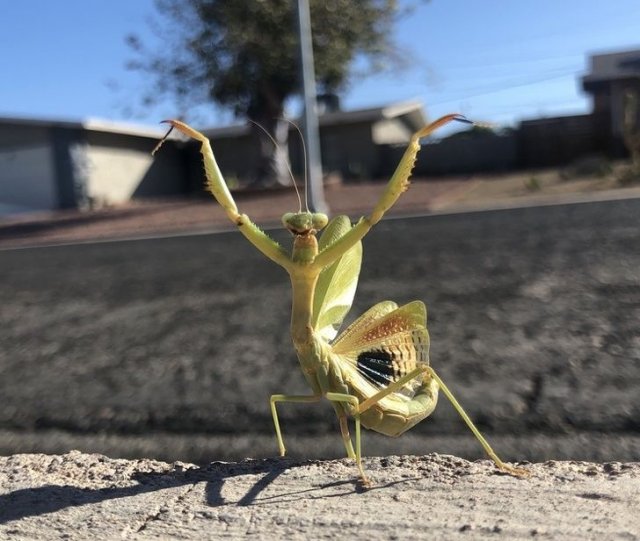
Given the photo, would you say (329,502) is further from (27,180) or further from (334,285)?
(27,180)

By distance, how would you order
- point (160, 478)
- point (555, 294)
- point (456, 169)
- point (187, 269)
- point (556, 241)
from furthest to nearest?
point (456, 169) < point (187, 269) < point (556, 241) < point (555, 294) < point (160, 478)

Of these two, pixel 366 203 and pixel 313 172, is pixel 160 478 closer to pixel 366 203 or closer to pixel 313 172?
pixel 313 172

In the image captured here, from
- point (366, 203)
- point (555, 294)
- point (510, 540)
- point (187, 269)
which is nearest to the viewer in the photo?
point (510, 540)

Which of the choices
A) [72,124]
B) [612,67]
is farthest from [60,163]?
[612,67]

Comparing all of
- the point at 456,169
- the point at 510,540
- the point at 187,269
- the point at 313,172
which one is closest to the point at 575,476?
the point at 510,540

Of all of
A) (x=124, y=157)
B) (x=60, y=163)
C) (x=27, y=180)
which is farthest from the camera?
(x=124, y=157)

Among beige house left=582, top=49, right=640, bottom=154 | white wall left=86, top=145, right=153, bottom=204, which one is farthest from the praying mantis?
white wall left=86, top=145, right=153, bottom=204

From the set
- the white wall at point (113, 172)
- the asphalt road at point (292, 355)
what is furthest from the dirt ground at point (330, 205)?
the asphalt road at point (292, 355)
